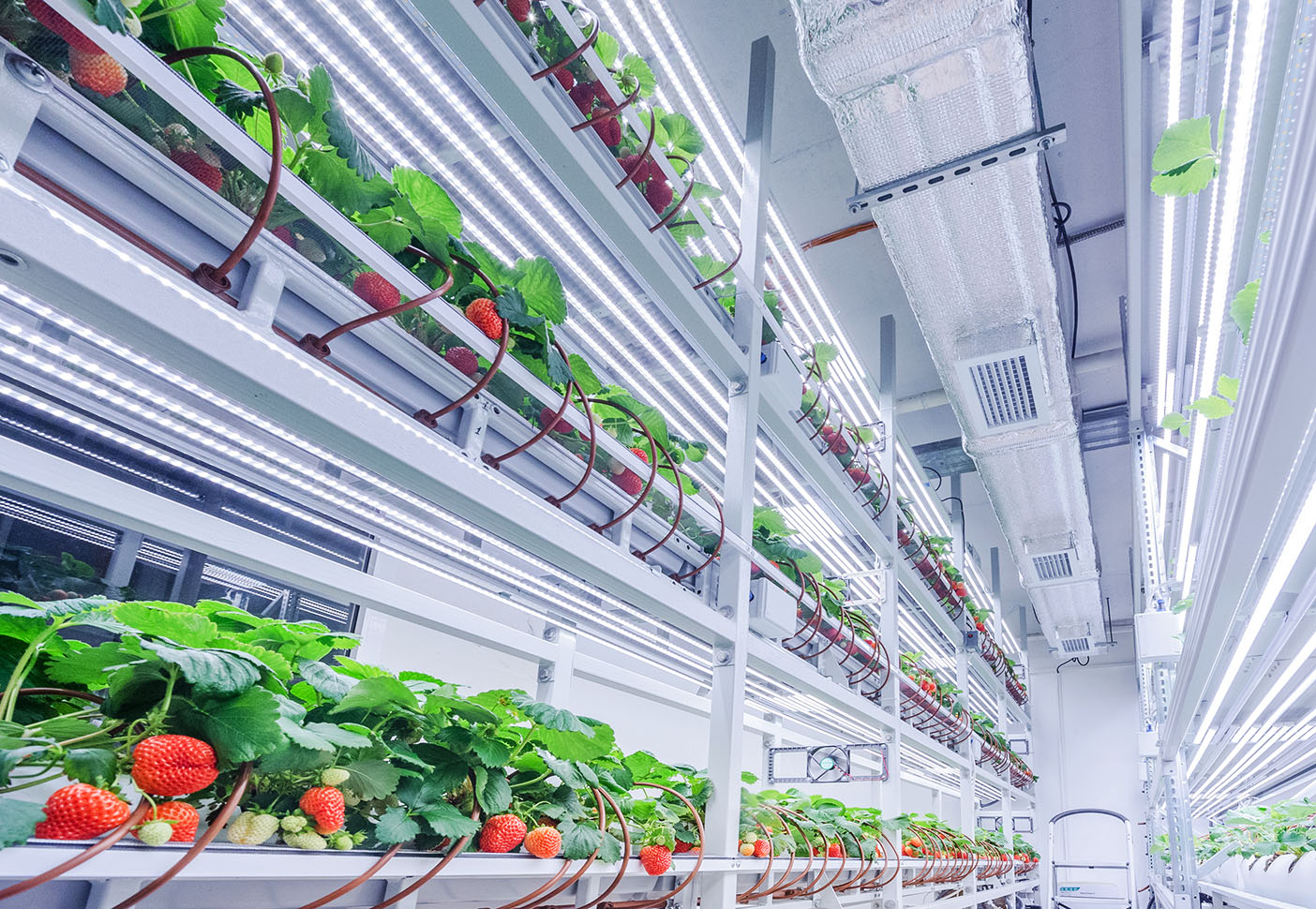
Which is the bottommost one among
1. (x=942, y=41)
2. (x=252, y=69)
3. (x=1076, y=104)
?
(x=252, y=69)

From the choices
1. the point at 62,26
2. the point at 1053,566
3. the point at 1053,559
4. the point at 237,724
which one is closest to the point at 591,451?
the point at 237,724

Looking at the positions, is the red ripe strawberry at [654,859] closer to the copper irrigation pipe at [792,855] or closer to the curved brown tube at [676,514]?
the curved brown tube at [676,514]

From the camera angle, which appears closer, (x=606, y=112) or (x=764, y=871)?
(x=606, y=112)

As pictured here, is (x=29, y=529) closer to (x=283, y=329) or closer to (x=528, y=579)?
(x=528, y=579)

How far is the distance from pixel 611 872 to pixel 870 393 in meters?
3.63

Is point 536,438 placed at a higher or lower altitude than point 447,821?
higher

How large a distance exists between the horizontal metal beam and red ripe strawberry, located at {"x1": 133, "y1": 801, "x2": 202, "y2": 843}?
2.92 metres

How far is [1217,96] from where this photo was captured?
6.72 ft

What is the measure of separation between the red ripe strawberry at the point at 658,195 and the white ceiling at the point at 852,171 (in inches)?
62.9

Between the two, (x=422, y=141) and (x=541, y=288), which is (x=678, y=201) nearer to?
(x=422, y=141)

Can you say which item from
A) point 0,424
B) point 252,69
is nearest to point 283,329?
point 252,69

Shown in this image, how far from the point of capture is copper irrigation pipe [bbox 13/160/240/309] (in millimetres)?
987

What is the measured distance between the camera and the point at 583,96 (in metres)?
2.06

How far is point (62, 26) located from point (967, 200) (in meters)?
2.91
